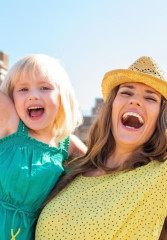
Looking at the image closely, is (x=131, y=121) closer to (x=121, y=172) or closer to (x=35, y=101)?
(x=121, y=172)

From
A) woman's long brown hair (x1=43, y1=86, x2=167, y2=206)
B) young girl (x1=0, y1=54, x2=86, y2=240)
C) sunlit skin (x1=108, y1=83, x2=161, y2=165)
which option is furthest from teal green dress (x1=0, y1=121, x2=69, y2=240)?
sunlit skin (x1=108, y1=83, x2=161, y2=165)

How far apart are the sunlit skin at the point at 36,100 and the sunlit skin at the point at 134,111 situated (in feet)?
1.47

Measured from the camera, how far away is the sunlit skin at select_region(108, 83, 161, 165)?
289 cm

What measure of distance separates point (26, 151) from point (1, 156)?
6.8 inches

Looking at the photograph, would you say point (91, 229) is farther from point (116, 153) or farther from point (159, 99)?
point (159, 99)

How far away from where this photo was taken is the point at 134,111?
2.90m

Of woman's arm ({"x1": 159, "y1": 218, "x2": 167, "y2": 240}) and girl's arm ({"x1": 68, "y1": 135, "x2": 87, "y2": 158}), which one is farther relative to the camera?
girl's arm ({"x1": 68, "y1": 135, "x2": 87, "y2": 158})

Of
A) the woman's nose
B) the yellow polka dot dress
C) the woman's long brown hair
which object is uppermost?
the woman's nose

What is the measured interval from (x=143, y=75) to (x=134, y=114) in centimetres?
27

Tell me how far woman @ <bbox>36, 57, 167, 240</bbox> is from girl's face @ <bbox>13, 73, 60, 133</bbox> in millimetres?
381

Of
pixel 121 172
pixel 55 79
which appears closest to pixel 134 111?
pixel 121 172

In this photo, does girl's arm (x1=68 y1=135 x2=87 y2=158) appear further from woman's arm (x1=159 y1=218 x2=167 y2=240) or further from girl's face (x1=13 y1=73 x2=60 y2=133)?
woman's arm (x1=159 y1=218 x2=167 y2=240)

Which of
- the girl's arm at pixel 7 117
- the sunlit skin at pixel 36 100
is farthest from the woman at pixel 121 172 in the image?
the girl's arm at pixel 7 117

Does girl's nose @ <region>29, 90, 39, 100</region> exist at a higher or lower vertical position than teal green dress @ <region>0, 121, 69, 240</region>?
higher
